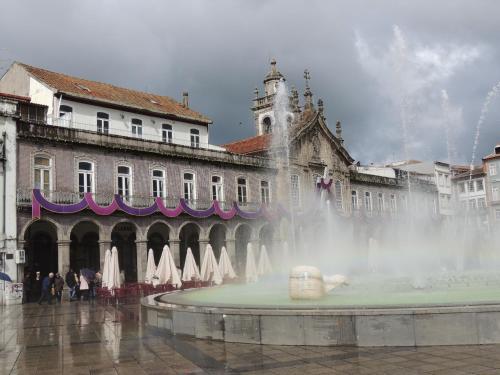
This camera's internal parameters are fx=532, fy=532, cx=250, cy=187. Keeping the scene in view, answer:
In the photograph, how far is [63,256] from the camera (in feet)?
89.8

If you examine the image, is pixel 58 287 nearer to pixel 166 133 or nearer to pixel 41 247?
pixel 41 247

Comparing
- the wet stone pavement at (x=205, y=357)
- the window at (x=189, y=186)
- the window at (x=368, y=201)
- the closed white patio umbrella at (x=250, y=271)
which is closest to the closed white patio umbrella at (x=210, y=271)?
the closed white patio umbrella at (x=250, y=271)

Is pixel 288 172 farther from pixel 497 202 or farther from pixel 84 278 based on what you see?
pixel 497 202

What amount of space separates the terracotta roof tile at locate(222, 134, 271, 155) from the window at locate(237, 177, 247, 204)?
161 inches

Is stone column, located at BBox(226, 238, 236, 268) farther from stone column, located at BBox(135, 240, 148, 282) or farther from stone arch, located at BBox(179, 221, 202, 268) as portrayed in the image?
stone column, located at BBox(135, 240, 148, 282)

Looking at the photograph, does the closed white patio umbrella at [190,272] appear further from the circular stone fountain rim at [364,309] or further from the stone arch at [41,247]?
the circular stone fountain rim at [364,309]

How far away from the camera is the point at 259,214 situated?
37062 mm

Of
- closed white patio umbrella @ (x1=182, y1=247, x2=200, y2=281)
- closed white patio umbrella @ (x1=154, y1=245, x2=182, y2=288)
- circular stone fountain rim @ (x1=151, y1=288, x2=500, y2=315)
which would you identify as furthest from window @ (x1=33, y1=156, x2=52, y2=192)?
circular stone fountain rim @ (x1=151, y1=288, x2=500, y2=315)

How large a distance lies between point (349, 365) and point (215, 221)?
27.8 m

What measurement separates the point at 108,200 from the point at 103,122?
5.63m

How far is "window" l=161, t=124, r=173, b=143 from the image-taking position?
119 feet

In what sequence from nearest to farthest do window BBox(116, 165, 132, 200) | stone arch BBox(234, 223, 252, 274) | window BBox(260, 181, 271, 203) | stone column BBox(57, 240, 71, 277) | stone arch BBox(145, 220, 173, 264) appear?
stone column BBox(57, 240, 71, 277) < window BBox(116, 165, 132, 200) < stone arch BBox(145, 220, 173, 264) < stone arch BBox(234, 223, 252, 274) < window BBox(260, 181, 271, 203)

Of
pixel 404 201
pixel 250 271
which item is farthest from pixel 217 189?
pixel 404 201

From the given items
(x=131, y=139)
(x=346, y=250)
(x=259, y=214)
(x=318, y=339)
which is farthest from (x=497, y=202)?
(x=318, y=339)
